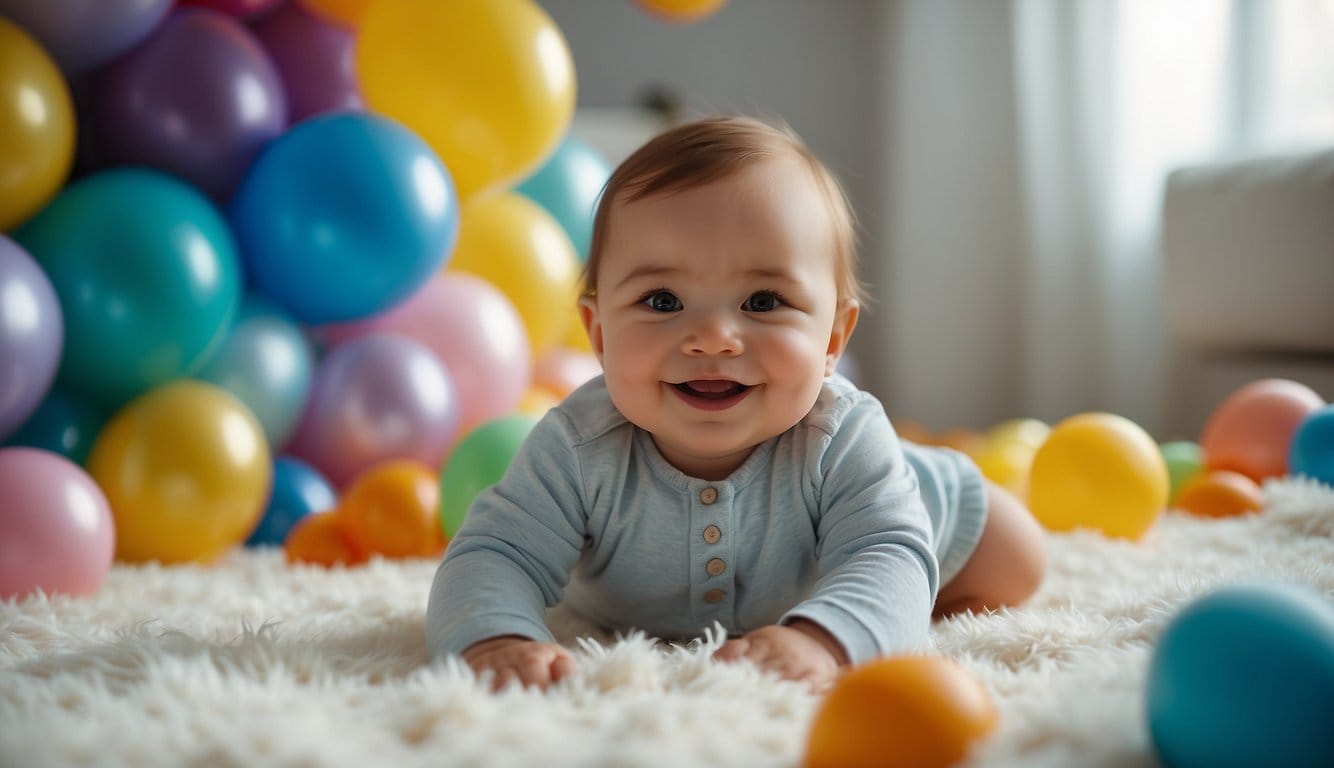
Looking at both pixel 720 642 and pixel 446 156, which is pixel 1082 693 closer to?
pixel 720 642

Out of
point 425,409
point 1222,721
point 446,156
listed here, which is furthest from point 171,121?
point 1222,721

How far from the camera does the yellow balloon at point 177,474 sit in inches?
57.9

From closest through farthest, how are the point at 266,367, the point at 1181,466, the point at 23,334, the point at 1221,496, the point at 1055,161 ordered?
the point at 23,334 < the point at 1221,496 < the point at 266,367 < the point at 1181,466 < the point at 1055,161

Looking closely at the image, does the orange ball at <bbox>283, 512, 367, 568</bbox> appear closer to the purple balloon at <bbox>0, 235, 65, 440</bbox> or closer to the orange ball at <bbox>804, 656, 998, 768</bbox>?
the purple balloon at <bbox>0, 235, 65, 440</bbox>

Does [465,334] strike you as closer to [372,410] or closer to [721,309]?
[372,410]

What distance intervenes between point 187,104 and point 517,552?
976 mm

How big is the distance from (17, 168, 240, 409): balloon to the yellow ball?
113 cm

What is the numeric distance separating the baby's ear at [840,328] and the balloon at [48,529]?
815 millimetres

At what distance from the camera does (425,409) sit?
5.80ft

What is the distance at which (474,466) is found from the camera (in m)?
1.50

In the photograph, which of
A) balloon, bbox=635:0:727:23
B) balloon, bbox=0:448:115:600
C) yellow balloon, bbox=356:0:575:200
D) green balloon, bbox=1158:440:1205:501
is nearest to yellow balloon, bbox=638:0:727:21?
balloon, bbox=635:0:727:23

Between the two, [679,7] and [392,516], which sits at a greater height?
[679,7]

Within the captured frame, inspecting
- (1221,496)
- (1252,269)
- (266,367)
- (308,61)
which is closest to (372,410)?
(266,367)

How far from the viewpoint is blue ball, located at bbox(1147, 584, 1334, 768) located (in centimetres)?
62
